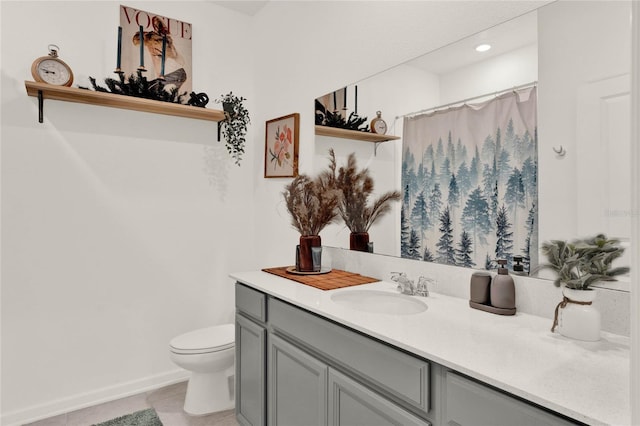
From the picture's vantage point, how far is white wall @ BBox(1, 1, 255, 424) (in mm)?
2264

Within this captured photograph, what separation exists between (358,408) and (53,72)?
2.47 meters

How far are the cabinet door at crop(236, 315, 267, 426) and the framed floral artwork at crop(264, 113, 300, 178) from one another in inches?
42.7

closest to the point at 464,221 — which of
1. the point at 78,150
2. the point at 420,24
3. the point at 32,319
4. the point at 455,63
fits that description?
the point at 455,63

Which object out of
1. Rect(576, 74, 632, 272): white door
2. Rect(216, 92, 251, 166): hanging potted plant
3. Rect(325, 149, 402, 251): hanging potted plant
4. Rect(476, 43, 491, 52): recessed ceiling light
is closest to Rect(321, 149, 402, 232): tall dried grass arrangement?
Rect(325, 149, 402, 251): hanging potted plant

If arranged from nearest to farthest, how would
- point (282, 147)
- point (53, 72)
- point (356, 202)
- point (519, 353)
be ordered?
point (519, 353) → point (356, 202) → point (53, 72) → point (282, 147)

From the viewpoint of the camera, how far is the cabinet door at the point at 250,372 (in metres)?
1.84

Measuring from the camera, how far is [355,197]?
2.09 m

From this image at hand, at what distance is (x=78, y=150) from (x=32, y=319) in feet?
A: 3.54

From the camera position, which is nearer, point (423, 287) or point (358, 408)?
point (358, 408)

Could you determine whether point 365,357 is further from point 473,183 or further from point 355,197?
point 355,197

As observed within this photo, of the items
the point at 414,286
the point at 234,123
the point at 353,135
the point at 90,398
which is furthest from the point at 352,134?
the point at 90,398

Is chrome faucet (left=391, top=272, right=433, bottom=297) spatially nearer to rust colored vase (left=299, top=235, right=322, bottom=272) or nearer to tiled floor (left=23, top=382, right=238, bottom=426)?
rust colored vase (left=299, top=235, right=322, bottom=272)

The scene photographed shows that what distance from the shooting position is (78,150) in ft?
8.00

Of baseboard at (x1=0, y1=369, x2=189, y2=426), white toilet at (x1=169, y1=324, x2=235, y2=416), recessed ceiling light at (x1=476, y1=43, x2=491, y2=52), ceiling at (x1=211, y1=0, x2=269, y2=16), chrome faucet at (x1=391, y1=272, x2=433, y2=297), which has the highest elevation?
ceiling at (x1=211, y1=0, x2=269, y2=16)
